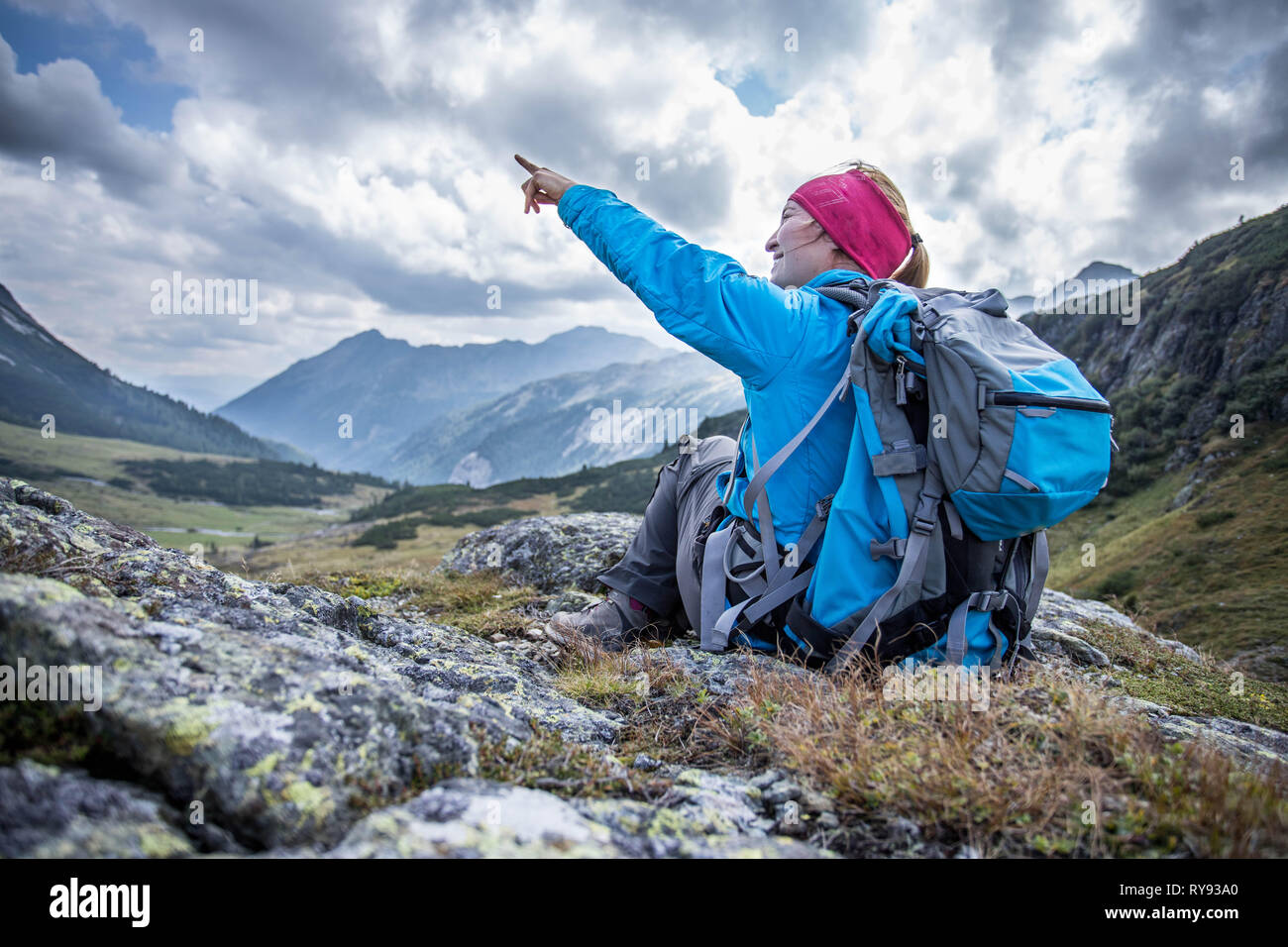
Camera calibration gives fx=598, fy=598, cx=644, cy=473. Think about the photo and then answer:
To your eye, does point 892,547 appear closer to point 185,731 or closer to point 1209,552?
point 185,731

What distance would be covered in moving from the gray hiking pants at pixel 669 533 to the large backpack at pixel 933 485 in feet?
3.70

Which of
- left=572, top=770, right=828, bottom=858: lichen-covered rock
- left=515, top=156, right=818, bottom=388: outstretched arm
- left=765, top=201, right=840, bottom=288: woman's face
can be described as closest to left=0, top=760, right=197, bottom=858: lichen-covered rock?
left=572, top=770, right=828, bottom=858: lichen-covered rock

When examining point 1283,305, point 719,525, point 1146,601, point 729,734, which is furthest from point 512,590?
point 1283,305

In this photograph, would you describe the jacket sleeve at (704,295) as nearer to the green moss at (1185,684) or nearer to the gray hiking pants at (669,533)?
the gray hiking pants at (669,533)

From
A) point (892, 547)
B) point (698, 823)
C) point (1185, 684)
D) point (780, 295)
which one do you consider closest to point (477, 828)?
point (698, 823)

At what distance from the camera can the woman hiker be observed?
345 cm

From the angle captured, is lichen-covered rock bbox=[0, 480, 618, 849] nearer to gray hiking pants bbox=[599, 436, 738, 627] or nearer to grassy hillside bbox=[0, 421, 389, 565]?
gray hiking pants bbox=[599, 436, 738, 627]

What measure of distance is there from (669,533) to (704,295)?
8.28 ft

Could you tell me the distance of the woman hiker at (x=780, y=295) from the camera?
3453 millimetres

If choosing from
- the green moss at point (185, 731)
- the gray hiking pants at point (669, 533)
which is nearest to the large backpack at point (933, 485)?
the gray hiking pants at point (669, 533)

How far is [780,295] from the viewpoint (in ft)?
11.5

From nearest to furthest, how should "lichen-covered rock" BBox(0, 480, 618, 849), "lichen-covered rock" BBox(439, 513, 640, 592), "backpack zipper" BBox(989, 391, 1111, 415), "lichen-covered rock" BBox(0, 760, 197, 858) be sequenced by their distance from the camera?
"lichen-covered rock" BBox(0, 760, 197, 858)
"lichen-covered rock" BBox(0, 480, 618, 849)
"backpack zipper" BBox(989, 391, 1111, 415)
"lichen-covered rock" BBox(439, 513, 640, 592)

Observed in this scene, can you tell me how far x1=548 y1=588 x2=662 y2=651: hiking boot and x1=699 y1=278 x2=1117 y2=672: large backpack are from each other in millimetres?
1380
